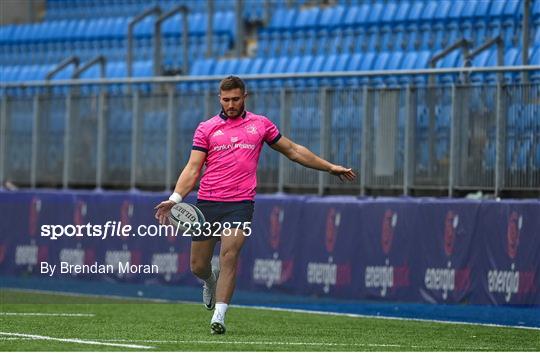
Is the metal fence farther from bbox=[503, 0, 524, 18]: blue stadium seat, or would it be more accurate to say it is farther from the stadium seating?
bbox=[503, 0, 524, 18]: blue stadium seat

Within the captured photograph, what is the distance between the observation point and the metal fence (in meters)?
15.8

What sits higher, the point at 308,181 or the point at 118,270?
the point at 308,181

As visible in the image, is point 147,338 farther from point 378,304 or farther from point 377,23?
point 377,23

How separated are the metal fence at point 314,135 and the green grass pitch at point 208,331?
8.99 ft

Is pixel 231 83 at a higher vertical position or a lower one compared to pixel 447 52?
lower

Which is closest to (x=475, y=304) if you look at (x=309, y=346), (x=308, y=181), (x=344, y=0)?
(x=308, y=181)

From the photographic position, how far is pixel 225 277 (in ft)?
36.2

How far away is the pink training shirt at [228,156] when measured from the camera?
11297 millimetres

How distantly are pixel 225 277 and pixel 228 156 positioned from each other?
1.01 metres

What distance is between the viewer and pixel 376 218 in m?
16.6

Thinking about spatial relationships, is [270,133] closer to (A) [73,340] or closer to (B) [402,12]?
(A) [73,340]

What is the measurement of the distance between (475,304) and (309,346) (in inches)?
209

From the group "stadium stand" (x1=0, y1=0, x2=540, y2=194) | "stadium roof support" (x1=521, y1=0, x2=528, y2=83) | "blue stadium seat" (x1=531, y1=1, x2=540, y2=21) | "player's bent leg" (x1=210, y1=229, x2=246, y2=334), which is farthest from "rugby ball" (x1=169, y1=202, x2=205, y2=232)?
"blue stadium seat" (x1=531, y1=1, x2=540, y2=21)

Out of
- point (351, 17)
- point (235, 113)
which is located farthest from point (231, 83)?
point (351, 17)
